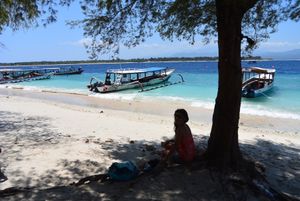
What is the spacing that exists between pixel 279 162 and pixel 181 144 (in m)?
2.95

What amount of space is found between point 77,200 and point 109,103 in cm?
2191

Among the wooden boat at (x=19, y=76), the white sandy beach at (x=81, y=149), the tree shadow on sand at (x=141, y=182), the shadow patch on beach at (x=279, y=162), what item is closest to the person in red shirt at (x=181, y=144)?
the tree shadow on sand at (x=141, y=182)

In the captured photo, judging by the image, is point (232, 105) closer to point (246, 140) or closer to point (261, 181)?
point (261, 181)

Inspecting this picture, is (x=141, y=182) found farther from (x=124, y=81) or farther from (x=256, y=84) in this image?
(x=124, y=81)

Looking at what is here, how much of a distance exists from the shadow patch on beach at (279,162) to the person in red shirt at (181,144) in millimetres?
1445

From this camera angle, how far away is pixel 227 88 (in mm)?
6449

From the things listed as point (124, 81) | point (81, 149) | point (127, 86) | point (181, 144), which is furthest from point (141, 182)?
point (124, 81)

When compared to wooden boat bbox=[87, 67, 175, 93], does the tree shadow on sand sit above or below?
above

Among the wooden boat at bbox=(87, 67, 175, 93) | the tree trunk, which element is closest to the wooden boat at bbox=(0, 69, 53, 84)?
the wooden boat at bbox=(87, 67, 175, 93)

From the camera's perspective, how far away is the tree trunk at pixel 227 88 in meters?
6.28

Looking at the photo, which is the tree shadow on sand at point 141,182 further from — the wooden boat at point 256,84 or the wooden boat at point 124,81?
the wooden boat at point 124,81

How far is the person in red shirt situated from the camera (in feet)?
21.2

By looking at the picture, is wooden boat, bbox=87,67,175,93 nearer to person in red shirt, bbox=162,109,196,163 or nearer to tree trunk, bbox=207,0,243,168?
person in red shirt, bbox=162,109,196,163

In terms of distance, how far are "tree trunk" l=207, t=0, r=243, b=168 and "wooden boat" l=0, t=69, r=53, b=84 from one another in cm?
4808
